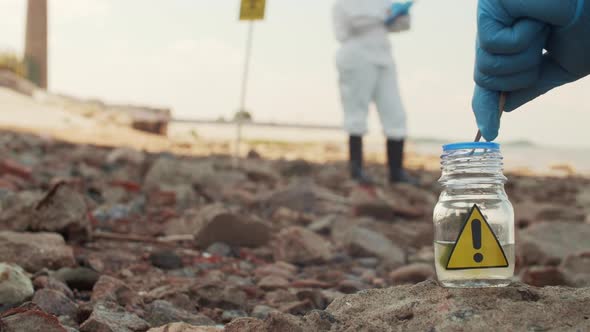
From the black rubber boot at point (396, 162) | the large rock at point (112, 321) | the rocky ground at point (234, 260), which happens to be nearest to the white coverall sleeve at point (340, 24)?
the black rubber boot at point (396, 162)

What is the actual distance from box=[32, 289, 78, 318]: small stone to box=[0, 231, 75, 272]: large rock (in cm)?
45

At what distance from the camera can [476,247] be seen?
1661mm

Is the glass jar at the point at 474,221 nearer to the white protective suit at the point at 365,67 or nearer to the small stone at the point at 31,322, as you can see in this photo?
the small stone at the point at 31,322

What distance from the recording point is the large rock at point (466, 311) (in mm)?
1491

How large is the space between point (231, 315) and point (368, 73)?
16.8ft

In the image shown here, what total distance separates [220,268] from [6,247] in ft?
3.01

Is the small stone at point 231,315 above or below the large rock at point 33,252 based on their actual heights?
below

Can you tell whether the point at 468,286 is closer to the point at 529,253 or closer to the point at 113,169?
the point at 529,253

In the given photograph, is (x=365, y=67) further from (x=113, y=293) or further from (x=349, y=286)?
(x=113, y=293)

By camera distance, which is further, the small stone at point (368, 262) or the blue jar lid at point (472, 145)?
the small stone at point (368, 262)

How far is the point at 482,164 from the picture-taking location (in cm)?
168

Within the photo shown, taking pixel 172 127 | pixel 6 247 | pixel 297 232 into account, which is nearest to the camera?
pixel 6 247

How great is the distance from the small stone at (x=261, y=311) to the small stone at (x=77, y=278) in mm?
565

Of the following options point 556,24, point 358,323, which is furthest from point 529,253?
point 358,323
